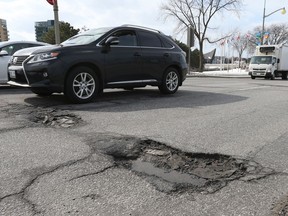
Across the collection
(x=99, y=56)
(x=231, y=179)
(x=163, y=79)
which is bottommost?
(x=231, y=179)

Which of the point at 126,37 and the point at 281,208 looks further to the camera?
the point at 126,37

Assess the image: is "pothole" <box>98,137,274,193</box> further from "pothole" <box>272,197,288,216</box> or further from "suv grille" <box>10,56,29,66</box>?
"suv grille" <box>10,56,29,66</box>

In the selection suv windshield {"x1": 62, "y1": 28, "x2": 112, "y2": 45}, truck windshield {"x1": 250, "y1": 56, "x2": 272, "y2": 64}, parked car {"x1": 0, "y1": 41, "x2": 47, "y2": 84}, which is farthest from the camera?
truck windshield {"x1": 250, "y1": 56, "x2": 272, "y2": 64}

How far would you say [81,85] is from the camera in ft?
21.5

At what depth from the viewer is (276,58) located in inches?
1003

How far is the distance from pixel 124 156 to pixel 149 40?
5056mm

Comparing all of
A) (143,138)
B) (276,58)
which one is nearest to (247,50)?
(276,58)

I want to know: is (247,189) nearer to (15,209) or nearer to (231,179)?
(231,179)

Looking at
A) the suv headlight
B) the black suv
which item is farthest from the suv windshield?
the suv headlight

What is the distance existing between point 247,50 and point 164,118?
73226 millimetres

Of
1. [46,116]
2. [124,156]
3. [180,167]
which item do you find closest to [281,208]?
[180,167]

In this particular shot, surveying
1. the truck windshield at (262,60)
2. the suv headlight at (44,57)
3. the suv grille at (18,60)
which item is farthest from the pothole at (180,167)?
the truck windshield at (262,60)

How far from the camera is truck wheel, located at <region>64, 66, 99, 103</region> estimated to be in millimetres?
6309

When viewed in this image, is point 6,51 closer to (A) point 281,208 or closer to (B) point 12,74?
(B) point 12,74
